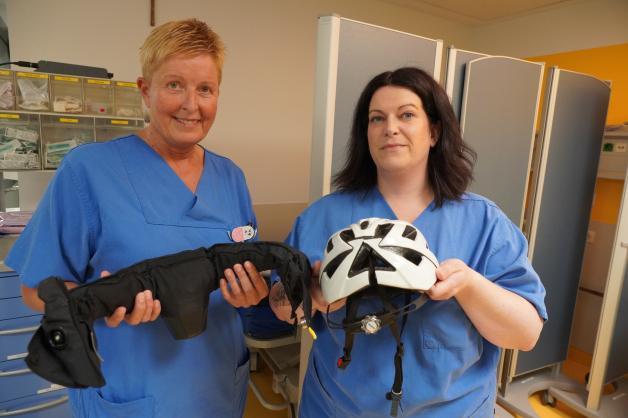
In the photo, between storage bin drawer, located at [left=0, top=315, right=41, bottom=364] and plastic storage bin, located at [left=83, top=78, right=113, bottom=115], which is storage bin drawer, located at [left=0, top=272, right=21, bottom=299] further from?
plastic storage bin, located at [left=83, top=78, right=113, bottom=115]

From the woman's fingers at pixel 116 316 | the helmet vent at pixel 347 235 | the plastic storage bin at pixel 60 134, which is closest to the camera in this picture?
the woman's fingers at pixel 116 316

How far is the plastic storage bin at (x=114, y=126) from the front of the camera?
7.28ft

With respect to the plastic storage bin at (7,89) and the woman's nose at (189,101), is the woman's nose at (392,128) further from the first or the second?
the plastic storage bin at (7,89)

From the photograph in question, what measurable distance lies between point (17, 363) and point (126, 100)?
1.48 metres

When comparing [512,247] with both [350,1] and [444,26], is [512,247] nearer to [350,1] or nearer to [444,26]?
→ [350,1]

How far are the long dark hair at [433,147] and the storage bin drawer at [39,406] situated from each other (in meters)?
1.91

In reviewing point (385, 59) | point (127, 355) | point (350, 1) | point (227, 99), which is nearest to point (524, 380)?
point (385, 59)

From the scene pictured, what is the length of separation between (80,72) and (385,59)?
169cm

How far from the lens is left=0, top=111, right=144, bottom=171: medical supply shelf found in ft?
6.53

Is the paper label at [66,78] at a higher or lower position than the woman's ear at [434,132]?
higher

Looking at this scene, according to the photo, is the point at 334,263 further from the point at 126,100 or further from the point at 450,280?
the point at 126,100

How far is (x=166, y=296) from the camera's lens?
89 cm

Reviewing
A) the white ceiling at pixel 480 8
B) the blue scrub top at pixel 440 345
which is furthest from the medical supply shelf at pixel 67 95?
the white ceiling at pixel 480 8

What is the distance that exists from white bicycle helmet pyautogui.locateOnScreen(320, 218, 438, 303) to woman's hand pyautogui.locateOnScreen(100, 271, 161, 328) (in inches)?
15.6
